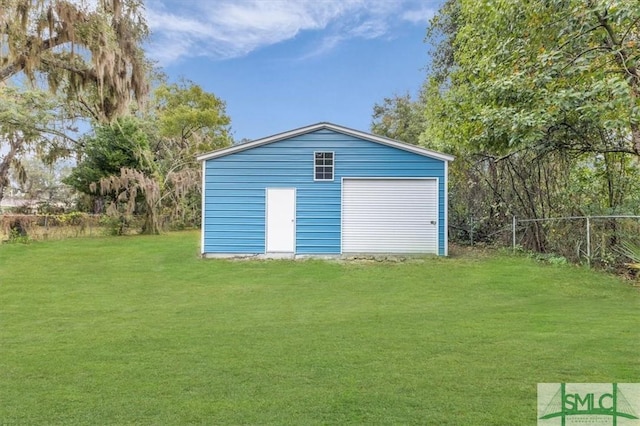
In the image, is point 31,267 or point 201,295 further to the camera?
point 31,267

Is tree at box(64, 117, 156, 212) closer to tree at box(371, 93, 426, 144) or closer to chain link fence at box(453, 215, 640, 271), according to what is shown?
chain link fence at box(453, 215, 640, 271)

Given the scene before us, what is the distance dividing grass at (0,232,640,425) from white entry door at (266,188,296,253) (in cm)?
282

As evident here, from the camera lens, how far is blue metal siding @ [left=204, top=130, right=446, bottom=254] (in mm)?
10148

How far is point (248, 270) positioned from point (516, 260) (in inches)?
230

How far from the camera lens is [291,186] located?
10.2 metres

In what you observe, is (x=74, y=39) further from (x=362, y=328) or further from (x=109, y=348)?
(x=362, y=328)

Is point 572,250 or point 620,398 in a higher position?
point 572,250

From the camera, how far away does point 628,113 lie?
517cm

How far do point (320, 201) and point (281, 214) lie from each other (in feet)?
3.28

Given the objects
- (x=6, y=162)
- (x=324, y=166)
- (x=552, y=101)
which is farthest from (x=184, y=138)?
(x=552, y=101)

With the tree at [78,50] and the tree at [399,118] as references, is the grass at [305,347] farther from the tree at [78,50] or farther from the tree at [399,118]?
the tree at [399,118]

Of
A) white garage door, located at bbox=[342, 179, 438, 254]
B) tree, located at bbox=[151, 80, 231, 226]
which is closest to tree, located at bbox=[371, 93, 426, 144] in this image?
tree, located at bbox=[151, 80, 231, 226]

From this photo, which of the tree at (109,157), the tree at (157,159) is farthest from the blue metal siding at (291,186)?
the tree at (109,157)

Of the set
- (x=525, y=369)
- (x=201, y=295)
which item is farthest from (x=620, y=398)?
(x=201, y=295)
